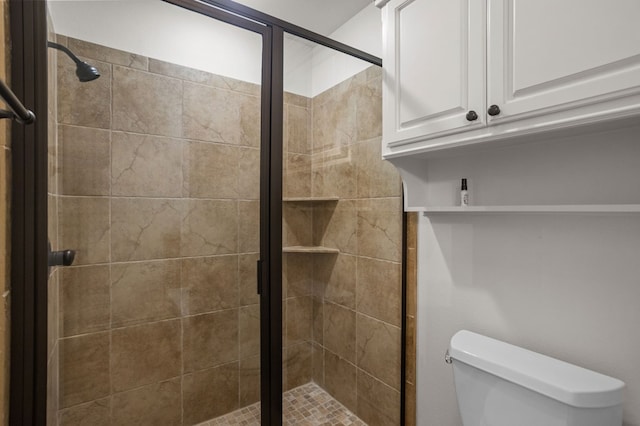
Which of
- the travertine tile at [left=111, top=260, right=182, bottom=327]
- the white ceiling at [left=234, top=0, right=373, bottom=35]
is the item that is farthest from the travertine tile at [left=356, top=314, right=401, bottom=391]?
the white ceiling at [left=234, top=0, right=373, bottom=35]

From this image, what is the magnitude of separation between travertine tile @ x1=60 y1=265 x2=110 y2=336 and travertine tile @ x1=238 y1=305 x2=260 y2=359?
443mm

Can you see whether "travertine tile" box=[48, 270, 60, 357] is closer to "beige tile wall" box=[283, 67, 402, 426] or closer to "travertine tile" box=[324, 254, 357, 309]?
"beige tile wall" box=[283, 67, 402, 426]

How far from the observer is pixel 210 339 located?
Answer: 1195mm

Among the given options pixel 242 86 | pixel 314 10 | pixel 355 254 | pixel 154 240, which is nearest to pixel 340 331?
pixel 355 254

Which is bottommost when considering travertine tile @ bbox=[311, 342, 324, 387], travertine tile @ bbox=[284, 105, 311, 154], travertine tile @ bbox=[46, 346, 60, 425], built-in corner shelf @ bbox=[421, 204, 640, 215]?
travertine tile @ bbox=[311, 342, 324, 387]

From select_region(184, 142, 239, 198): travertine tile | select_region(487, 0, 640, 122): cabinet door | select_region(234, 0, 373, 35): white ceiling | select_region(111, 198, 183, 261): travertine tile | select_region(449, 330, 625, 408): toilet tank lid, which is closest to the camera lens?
select_region(487, 0, 640, 122): cabinet door

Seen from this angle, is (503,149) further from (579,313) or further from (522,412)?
(522,412)

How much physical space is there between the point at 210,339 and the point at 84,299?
43 centimetres

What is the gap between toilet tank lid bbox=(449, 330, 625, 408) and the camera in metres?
0.83

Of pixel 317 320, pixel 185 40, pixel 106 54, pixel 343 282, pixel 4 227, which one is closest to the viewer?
pixel 4 227

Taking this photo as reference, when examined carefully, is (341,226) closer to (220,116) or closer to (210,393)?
(220,116)

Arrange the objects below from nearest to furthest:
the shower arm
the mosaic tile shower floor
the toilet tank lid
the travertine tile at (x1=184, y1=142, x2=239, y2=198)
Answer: the toilet tank lid
the shower arm
the travertine tile at (x1=184, y1=142, x2=239, y2=198)
the mosaic tile shower floor

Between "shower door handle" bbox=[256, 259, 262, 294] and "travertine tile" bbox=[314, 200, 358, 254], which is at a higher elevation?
"travertine tile" bbox=[314, 200, 358, 254]

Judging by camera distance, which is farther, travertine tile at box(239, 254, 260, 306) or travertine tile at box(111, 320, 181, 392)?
travertine tile at box(239, 254, 260, 306)
